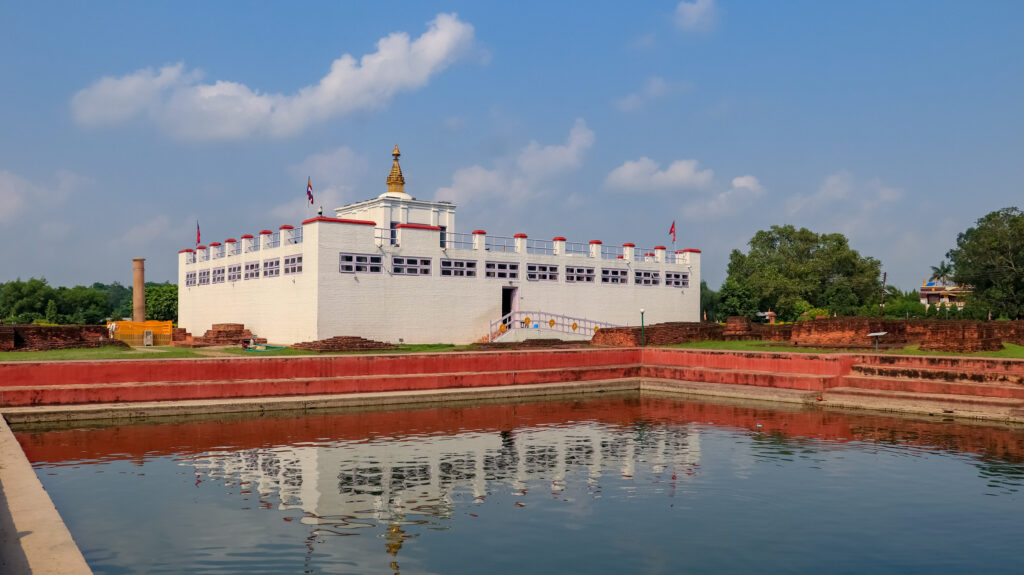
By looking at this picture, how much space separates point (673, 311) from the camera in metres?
49.8

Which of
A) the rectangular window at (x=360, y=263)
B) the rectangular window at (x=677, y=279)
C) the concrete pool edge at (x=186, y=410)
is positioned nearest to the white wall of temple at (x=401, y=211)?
the rectangular window at (x=360, y=263)

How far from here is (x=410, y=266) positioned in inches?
1540

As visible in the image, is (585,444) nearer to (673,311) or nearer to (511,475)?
(511,475)

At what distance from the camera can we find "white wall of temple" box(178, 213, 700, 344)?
36.5 metres

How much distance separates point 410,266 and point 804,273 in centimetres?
4389

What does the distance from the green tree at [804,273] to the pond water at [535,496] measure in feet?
157

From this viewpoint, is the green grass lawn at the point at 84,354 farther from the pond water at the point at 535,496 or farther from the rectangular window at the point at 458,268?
the rectangular window at the point at 458,268

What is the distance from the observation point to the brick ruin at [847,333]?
29545 mm

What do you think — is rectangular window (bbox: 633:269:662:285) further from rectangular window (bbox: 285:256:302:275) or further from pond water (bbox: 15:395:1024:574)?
pond water (bbox: 15:395:1024:574)

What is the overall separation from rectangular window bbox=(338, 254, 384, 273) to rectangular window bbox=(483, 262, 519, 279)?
244 inches

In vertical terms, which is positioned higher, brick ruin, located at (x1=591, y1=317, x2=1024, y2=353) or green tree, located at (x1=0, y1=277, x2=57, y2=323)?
green tree, located at (x1=0, y1=277, x2=57, y2=323)

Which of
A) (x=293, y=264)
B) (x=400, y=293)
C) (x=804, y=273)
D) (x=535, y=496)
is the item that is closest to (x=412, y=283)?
(x=400, y=293)

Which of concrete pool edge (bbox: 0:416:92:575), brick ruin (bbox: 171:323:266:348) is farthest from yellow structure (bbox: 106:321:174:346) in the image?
concrete pool edge (bbox: 0:416:92:575)

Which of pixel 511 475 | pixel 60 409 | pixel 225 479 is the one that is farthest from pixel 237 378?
pixel 511 475
